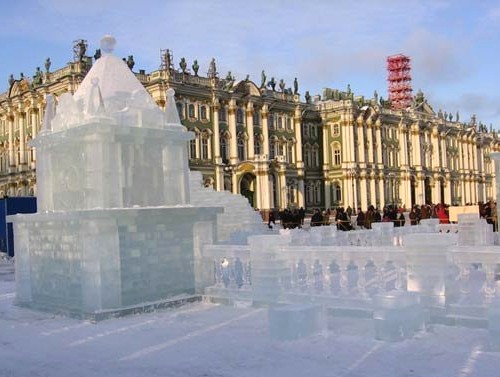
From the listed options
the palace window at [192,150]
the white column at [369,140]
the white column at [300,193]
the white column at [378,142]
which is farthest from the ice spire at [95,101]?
the white column at [378,142]

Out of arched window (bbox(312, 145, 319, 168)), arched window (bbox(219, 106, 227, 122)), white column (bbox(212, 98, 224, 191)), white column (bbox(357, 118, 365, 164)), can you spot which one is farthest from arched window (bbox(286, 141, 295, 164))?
white column (bbox(212, 98, 224, 191))

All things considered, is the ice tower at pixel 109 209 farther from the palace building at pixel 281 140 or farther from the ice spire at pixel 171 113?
the palace building at pixel 281 140

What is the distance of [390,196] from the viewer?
67125 mm

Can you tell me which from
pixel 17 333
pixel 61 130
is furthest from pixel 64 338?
pixel 61 130

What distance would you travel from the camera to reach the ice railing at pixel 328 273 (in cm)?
771

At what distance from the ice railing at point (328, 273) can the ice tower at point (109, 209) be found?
800 millimetres

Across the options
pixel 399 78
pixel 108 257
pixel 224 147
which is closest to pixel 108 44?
pixel 108 257

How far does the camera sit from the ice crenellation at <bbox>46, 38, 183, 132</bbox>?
994cm

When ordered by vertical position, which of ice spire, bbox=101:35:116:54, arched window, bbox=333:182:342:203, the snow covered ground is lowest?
the snow covered ground

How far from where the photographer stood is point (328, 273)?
8.89 metres

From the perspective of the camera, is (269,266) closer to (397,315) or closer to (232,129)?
(397,315)

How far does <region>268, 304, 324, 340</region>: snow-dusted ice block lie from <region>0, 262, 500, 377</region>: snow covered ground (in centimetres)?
9

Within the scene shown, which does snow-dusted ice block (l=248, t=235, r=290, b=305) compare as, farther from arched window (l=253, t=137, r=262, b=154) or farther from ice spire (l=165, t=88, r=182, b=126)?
arched window (l=253, t=137, r=262, b=154)

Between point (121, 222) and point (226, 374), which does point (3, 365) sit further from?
point (121, 222)
